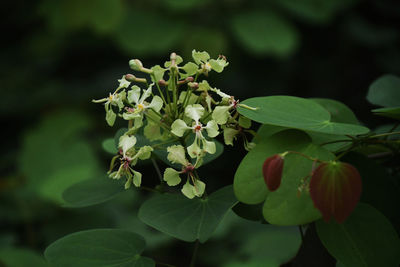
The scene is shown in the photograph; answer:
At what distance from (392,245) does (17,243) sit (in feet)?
5.00

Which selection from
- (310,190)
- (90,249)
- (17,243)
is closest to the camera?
(310,190)

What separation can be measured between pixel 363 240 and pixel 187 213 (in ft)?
0.69

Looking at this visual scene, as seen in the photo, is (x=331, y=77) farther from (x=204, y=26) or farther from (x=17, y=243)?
(x=17, y=243)

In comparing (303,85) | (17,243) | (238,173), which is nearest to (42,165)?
(17,243)

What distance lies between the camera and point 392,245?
51 centimetres

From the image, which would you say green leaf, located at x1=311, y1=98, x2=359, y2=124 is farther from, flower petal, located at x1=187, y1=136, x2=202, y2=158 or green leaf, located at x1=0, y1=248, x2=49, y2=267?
green leaf, located at x1=0, y1=248, x2=49, y2=267

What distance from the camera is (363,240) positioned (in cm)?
51

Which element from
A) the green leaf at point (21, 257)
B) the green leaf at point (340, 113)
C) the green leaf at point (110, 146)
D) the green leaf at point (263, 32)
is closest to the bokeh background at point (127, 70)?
the green leaf at point (263, 32)

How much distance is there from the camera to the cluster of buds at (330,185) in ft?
1.47

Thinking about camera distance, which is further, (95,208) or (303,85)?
(303,85)

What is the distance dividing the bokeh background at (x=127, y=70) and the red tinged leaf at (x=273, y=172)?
1.28 metres

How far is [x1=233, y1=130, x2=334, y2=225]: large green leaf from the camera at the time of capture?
47 centimetres

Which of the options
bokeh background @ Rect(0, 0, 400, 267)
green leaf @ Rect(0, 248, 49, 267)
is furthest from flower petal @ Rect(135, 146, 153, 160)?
bokeh background @ Rect(0, 0, 400, 267)

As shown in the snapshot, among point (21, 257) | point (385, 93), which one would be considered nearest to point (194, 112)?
point (385, 93)
